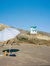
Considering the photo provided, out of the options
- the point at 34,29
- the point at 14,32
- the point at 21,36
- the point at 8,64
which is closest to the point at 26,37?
the point at 21,36

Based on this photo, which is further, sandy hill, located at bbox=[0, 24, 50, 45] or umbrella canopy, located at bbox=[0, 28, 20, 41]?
sandy hill, located at bbox=[0, 24, 50, 45]

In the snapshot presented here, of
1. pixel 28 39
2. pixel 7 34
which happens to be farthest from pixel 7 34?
pixel 28 39

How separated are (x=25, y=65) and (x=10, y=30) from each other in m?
3.94

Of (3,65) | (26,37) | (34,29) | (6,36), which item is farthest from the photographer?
(34,29)

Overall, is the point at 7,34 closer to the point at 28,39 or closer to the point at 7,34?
the point at 7,34

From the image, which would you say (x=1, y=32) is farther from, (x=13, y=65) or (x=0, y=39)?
(x=13, y=65)

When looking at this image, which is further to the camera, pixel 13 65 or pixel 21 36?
pixel 21 36

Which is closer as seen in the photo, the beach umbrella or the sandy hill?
the beach umbrella

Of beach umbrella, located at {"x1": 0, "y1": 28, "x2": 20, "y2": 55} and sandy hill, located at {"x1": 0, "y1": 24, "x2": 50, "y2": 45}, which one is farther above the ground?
beach umbrella, located at {"x1": 0, "y1": 28, "x2": 20, "y2": 55}

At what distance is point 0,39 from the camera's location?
28.8 feet

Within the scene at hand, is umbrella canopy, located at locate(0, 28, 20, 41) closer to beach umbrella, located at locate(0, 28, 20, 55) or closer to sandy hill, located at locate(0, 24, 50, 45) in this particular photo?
beach umbrella, located at locate(0, 28, 20, 55)

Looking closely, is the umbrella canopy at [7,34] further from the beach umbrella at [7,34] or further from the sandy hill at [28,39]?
the sandy hill at [28,39]

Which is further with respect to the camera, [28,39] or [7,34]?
[28,39]

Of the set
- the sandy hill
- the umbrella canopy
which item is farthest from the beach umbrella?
the sandy hill
